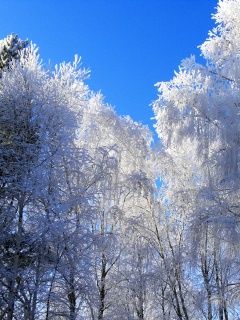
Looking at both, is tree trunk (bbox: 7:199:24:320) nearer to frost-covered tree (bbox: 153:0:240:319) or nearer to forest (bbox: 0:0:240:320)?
forest (bbox: 0:0:240:320)

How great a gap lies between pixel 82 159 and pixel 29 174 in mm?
1751

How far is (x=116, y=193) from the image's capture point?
10953 mm

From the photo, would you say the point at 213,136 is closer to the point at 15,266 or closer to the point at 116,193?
the point at 116,193

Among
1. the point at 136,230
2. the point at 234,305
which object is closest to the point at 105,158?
the point at 136,230

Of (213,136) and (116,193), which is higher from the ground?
(213,136)

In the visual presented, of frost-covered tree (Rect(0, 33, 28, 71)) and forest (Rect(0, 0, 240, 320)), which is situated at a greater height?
frost-covered tree (Rect(0, 33, 28, 71))

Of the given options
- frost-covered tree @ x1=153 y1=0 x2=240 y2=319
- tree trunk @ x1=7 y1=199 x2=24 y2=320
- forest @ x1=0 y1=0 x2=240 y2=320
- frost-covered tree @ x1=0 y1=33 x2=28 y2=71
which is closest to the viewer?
tree trunk @ x1=7 y1=199 x2=24 y2=320

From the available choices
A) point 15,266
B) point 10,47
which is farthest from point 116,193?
point 10,47

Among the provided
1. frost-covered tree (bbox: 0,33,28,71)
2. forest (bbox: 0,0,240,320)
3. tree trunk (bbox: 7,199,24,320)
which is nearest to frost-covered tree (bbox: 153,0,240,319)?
forest (bbox: 0,0,240,320)

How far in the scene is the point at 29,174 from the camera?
27.2 feet

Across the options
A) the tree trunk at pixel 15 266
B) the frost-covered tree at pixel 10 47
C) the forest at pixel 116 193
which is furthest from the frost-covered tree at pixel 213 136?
the frost-covered tree at pixel 10 47

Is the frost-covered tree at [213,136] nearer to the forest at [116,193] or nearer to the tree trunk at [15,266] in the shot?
the forest at [116,193]

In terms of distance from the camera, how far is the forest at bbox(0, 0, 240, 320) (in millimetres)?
7969

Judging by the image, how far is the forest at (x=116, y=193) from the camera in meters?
7.97
